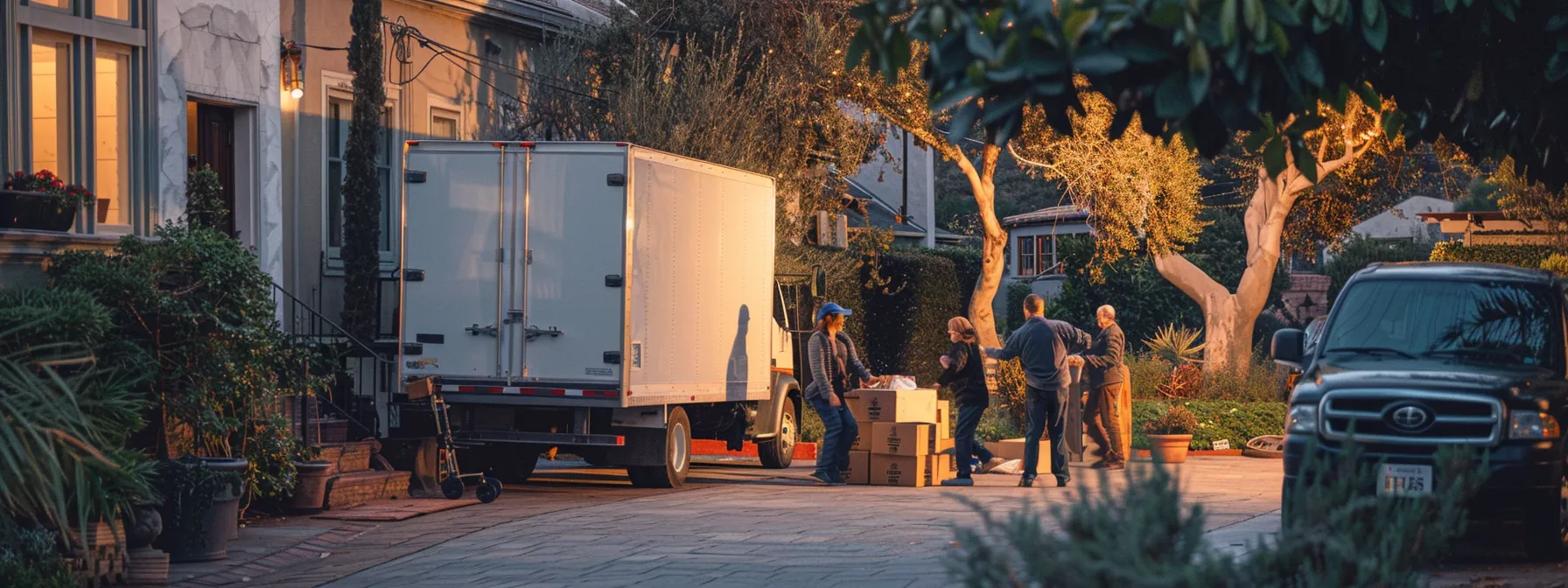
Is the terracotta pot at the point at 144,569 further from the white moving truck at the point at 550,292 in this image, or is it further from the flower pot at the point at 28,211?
the white moving truck at the point at 550,292

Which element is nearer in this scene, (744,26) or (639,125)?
(639,125)

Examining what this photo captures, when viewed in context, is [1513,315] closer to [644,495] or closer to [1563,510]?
A: [1563,510]

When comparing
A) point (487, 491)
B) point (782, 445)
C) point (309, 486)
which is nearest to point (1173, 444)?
point (782, 445)

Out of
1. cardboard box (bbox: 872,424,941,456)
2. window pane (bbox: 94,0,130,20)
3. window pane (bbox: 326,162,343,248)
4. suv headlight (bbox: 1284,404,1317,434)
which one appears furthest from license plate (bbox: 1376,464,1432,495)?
window pane (bbox: 326,162,343,248)

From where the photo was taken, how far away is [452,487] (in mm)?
13883

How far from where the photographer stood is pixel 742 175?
16875 millimetres

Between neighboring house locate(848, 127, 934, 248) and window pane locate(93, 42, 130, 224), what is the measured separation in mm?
25228

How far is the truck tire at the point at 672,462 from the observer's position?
15.6m

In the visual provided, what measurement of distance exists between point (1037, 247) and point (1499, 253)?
83.4 ft

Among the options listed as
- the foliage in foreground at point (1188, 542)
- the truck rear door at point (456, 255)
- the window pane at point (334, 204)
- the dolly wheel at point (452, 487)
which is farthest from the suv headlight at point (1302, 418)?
the window pane at point (334, 204)

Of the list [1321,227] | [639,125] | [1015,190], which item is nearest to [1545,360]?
[639,125]

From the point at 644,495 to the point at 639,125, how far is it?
6.36 metres

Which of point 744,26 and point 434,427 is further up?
point 744,26

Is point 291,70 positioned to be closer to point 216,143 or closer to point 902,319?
point 216,143
